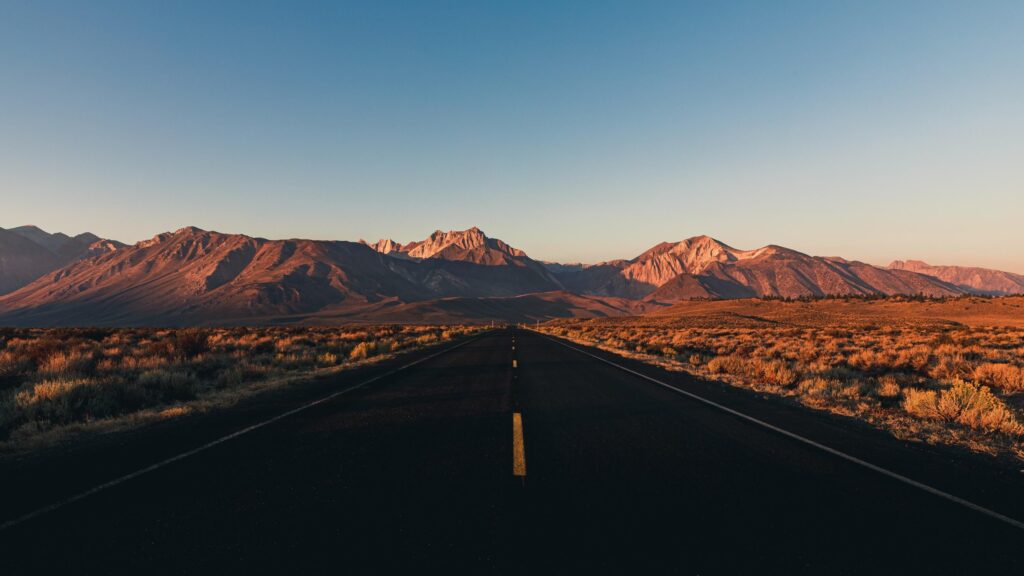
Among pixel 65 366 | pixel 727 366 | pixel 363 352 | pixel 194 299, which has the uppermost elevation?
pixel 194 299

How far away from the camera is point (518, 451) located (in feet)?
18.9

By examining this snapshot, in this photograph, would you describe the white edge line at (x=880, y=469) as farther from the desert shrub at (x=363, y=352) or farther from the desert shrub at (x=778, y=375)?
the desert shrub at (x=363, y=352)

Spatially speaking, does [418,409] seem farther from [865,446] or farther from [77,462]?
[865,446]

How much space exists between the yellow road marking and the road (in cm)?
4

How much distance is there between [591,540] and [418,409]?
5.66m

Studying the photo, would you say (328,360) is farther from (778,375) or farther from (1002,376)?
(1002,376)

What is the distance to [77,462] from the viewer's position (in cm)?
553

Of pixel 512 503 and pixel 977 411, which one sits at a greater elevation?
pixel 512 503

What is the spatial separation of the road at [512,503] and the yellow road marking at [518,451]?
43 mm

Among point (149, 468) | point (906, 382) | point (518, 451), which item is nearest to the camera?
point (149, 468)

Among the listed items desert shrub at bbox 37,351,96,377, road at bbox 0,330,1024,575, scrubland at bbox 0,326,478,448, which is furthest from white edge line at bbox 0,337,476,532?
desert shrub at bbox 37,351,96,377

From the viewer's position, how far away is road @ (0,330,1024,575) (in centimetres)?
327

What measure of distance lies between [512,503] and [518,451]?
157cm

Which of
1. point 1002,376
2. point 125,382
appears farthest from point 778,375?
point 125,382
